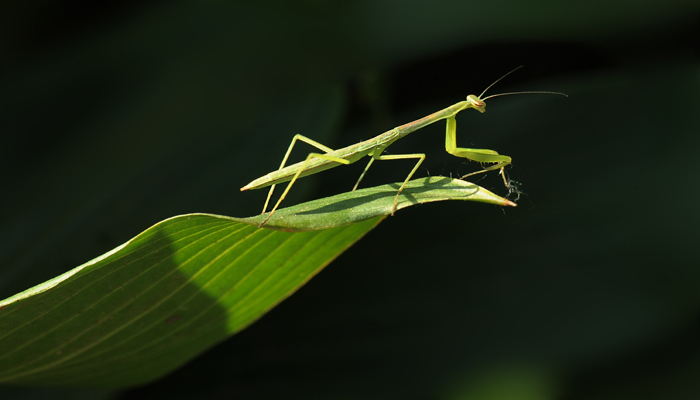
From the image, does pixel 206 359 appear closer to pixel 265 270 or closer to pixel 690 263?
pixel 265 270

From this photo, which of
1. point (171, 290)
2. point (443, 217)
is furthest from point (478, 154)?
point (171, 290)

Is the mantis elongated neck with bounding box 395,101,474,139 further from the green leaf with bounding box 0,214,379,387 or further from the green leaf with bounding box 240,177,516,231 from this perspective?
the green leaf with bounding box 0,214,379,387

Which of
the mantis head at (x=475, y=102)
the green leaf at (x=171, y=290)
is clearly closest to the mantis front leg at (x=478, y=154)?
the mantis head at (x=475, y=102)

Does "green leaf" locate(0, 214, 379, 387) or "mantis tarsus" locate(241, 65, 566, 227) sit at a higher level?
"mantis tarsus" locate(241, 65, 566, 227)

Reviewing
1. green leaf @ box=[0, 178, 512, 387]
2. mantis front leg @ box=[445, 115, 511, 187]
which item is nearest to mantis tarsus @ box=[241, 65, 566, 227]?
mantis front leg @ box=[445, 115, 511, 187]

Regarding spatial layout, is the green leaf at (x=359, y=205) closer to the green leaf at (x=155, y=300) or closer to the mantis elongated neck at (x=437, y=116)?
→ the green leaf at (x=155, y=300)

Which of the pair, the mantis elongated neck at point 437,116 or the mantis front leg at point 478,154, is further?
the mantis elongated neck at point 437,116

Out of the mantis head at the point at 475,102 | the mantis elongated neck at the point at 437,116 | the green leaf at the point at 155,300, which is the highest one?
the mantis head at the point at 475,102

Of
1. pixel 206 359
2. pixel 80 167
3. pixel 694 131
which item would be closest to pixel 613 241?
pixel 694 131
